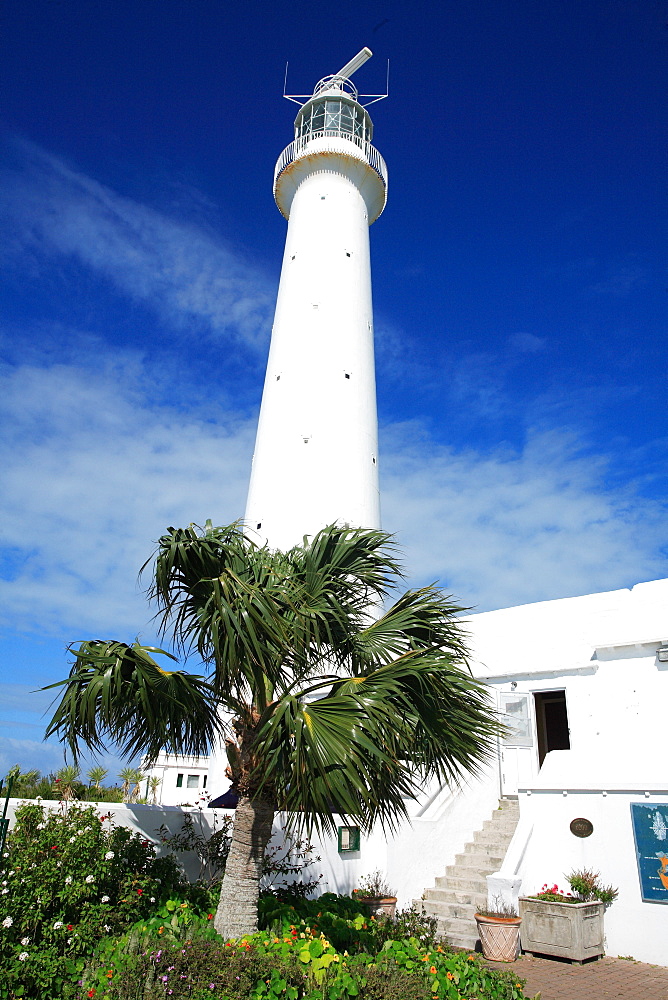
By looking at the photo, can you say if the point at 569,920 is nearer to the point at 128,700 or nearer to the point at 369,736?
the point at 369,736

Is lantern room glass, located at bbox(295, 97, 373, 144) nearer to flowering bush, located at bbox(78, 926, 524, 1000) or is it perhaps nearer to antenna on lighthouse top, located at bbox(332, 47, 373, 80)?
antenna on lighthouse top, located at bbox(332, 47, 373, 80)

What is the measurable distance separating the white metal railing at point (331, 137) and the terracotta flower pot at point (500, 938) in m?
19.0

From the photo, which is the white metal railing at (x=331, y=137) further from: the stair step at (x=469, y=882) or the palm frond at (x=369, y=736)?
the stair step at (x=469, y=882)

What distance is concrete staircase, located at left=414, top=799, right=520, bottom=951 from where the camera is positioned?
420 inches

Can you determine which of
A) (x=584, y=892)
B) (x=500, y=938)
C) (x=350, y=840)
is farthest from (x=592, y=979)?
(x=350, y=840)

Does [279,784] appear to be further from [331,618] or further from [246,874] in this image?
[331,618]

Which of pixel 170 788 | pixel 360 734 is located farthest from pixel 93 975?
pixel 170 788

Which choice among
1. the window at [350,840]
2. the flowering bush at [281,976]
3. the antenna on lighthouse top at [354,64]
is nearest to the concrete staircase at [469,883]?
the window at [350,840]

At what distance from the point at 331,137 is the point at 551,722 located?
17.7 metres

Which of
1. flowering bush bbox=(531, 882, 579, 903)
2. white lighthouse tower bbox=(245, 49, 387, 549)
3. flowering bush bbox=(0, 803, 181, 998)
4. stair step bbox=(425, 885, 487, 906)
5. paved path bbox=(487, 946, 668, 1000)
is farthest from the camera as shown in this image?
white lighthouse tower bbox=(245, 49, 387, 549)

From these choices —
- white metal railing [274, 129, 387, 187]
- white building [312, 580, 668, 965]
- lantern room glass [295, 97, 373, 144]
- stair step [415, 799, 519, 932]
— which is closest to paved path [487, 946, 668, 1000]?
white building [312, 580, 668, 965]

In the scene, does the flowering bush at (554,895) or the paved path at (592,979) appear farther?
the flowering bush at (554,895)

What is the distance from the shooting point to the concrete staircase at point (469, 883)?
10672 mm

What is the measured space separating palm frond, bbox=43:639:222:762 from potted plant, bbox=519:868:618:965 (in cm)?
663
